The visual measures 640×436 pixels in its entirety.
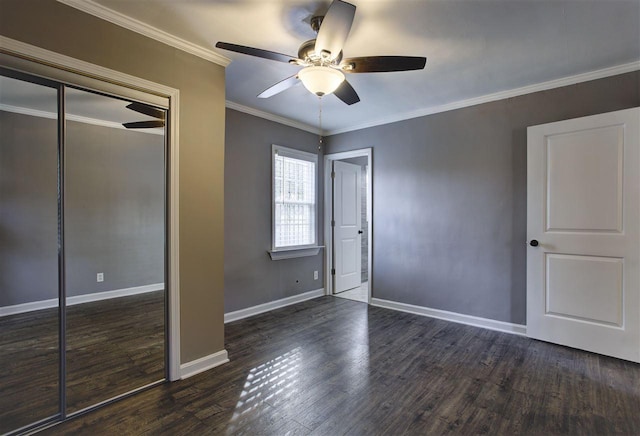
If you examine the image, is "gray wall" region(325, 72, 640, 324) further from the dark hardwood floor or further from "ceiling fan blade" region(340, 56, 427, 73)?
the dark hardwood floor

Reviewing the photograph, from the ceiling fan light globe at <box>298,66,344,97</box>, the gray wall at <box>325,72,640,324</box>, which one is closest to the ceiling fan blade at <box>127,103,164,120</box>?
the ceiling fan light globe at <box>298,66,344,97</box>

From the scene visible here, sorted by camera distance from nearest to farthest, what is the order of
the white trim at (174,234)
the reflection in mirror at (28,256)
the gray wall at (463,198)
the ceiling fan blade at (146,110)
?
the reflection in mirror at (28,256)
the ceiling fan blade at (146,110)
the white trim at (174,234)
the gray wall at (463,198)

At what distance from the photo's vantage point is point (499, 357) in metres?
2.75

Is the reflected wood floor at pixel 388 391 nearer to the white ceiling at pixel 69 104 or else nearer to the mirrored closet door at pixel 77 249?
the mirrored closet door at pixel 77 249

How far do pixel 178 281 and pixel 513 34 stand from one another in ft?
9.80

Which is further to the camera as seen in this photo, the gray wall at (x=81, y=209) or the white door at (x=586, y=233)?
the white door at (x=586, y=233)

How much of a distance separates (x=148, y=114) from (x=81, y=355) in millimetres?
1655

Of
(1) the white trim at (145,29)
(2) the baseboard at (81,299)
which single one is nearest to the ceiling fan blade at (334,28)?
(1) the white trim at (145,29)

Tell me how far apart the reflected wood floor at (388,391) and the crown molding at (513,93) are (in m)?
2.46

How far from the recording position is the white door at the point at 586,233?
2.60 meters

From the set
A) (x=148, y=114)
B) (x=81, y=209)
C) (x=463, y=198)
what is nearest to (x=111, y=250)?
(x=81, y=209)

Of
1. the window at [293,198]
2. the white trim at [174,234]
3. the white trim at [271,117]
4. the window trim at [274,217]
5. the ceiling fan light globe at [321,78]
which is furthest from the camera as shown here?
the window at [293,198]

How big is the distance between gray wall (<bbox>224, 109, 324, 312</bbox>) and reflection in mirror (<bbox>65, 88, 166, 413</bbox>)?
135 cm

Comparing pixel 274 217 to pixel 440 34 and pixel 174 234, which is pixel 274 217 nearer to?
pixel 174 234
